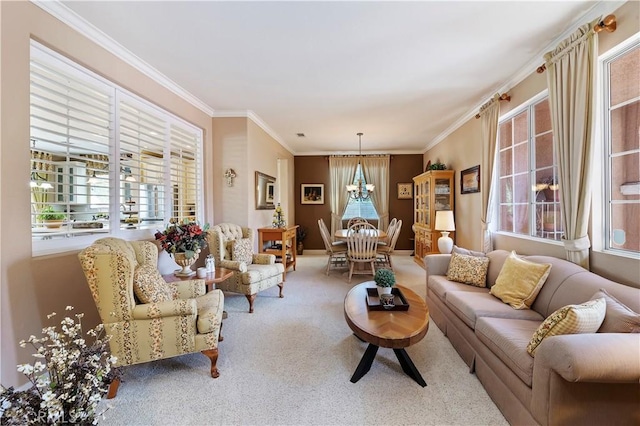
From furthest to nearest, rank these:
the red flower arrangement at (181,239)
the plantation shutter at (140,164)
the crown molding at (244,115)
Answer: the crown molding at (244,115) → the plantation shutter at (140,164) → the red flower arrangement at (181,239)

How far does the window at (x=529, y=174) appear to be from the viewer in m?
2.71

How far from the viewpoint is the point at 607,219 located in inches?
83.0

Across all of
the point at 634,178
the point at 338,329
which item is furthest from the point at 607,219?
the point at 338,329

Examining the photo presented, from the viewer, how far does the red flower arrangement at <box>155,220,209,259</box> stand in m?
2.67

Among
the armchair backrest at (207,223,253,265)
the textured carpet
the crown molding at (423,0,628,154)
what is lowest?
the textured carpet

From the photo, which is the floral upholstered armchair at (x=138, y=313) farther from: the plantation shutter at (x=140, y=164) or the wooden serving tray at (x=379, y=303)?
the wooden serving tray at (x=379, y=303)

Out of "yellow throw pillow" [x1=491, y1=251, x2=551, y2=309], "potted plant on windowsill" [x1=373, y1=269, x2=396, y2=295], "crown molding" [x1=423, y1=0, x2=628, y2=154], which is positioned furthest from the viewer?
"potted plant on windowsill" [x1=373, y1=269, x2=396, y2=295]

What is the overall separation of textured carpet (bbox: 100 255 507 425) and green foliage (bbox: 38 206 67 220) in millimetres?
1358

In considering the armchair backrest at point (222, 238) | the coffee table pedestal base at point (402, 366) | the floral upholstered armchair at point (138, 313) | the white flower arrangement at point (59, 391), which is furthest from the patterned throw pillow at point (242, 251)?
the white flower arrangement at point (59, 391)

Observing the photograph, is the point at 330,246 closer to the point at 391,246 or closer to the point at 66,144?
the point at 391,246

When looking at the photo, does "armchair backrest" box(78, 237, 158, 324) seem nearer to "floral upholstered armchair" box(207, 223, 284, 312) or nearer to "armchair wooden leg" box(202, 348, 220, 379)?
"armchair wooden leg" box(202, 348, 220, 379)

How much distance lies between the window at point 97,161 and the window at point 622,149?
423 cm

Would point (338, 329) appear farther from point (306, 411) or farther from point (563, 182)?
point (563, 182)

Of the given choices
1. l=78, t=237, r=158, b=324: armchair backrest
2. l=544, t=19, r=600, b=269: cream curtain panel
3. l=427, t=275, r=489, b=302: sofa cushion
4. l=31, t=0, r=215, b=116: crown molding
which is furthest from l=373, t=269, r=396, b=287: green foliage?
l=31, t=0, r=215, b=116: crown molding
